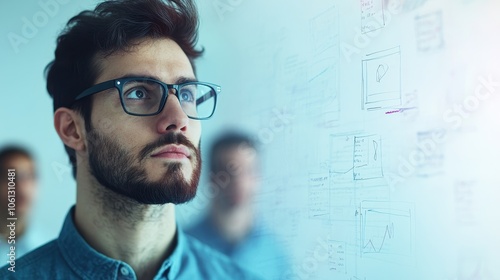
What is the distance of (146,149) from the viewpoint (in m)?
1.18

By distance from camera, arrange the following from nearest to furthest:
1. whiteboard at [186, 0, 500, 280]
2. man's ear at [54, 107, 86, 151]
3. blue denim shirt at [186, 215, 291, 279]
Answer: whiteboard at [186, 0, 500, 280] < man's ear at [54, 107, 86, 151] < blue denim shirt at [186, 215, 291, 279]

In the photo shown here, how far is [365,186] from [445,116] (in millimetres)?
230

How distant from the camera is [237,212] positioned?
1.38 meters

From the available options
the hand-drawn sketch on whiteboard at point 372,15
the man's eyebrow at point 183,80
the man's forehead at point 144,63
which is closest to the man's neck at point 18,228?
the man's forehead at point 144,63

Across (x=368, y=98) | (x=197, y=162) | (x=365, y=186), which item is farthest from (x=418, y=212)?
(x=197, y=162)

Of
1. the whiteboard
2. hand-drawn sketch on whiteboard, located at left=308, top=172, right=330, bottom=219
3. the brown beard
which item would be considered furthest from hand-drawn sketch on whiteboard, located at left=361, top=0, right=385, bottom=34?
the brown beard

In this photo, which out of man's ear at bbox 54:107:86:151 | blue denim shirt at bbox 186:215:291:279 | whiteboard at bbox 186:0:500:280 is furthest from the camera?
blue denim shirt at bbox 186:215:291:279

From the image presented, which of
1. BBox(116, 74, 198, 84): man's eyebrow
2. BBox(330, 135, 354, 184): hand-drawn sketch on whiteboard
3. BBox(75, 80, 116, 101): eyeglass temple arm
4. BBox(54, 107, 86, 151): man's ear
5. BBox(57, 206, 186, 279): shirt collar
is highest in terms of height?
BBox(116, 74, 198, 84): man's eyebrow

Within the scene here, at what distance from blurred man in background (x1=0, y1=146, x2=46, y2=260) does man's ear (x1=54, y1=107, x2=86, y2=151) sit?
96mm

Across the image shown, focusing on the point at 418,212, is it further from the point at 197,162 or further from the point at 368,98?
the point at 197,162

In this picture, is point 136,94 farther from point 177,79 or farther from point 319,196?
point 319,196

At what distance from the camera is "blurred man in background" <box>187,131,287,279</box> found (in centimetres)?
136

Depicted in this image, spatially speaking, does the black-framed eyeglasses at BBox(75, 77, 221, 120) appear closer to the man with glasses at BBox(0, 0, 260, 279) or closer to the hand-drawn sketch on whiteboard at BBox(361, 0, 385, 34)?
the man with glasses at BBox(0, 0, 260, 279)

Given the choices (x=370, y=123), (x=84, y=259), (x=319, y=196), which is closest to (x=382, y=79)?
(x=370, y=123)
